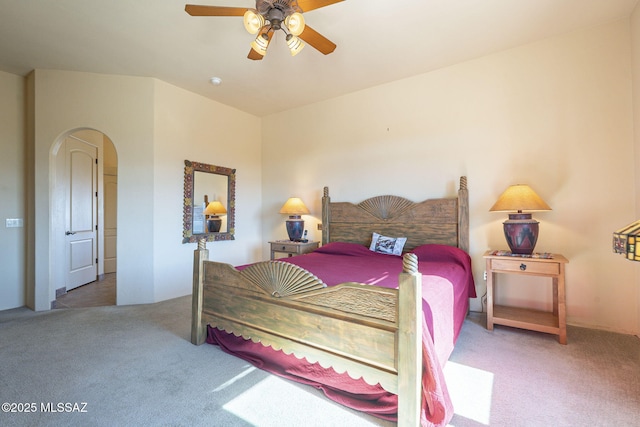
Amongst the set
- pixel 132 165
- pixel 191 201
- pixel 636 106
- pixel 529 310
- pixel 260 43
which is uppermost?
pixel 260 43

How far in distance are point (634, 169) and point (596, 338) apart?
61.1 inches

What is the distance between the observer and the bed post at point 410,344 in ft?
4.44

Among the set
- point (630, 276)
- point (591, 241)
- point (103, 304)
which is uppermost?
point (591, 241)

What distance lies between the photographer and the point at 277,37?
9.07ft

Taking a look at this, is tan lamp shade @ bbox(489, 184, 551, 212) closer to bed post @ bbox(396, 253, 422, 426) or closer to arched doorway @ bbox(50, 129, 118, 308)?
bed post @ bbox(396, 253, 422, 426)

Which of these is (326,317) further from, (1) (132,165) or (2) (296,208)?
(1) (132,165)

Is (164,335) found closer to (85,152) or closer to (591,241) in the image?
(85,152)

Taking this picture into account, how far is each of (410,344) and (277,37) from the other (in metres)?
2.89

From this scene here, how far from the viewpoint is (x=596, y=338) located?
245 cm

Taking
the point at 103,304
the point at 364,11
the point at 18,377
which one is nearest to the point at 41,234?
the point at 103,304

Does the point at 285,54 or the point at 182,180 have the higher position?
the point at 285,54

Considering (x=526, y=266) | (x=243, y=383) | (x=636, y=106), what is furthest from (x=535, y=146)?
(x=243, y=383)

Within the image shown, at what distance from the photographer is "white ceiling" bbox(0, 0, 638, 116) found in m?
2.39

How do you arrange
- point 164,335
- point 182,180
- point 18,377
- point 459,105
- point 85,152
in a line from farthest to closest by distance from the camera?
1. point 85,152
2. point 182,180
3. point 459,105
4. point 164,335
5. point 18,377
